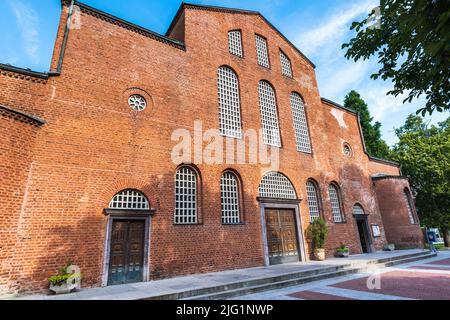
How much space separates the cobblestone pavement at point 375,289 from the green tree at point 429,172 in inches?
642

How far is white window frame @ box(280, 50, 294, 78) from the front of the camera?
57.9 ft

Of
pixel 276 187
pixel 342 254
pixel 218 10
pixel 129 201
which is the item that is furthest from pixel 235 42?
pixel 342 254

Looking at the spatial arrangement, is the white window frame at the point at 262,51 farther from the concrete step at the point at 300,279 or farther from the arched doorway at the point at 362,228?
the concrete step at the point at 300,279

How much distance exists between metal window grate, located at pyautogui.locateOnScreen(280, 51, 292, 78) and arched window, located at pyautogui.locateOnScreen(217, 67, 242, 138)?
15.5 ft

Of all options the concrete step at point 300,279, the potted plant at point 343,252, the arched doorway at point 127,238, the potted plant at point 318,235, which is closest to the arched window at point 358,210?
the potted plant at point 343,252

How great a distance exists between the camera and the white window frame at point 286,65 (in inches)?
695

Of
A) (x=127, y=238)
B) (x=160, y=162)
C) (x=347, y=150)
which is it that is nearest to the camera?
(x=127, y=238)

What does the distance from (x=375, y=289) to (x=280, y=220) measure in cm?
622

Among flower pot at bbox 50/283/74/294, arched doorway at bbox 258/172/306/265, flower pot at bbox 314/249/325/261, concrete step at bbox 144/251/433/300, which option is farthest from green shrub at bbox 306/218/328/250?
flower pot at bbox 50/283/74/294

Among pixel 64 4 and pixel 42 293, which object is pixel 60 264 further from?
pixel 64 4

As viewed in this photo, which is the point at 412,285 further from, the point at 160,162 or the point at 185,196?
the point at 160,162

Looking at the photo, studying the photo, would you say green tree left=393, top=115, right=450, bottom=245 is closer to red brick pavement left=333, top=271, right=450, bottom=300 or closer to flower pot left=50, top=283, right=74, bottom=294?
red brick pavement left=333, top=271, right=450, bottom=300

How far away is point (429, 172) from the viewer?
2266cm

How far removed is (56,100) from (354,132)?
777 inches
